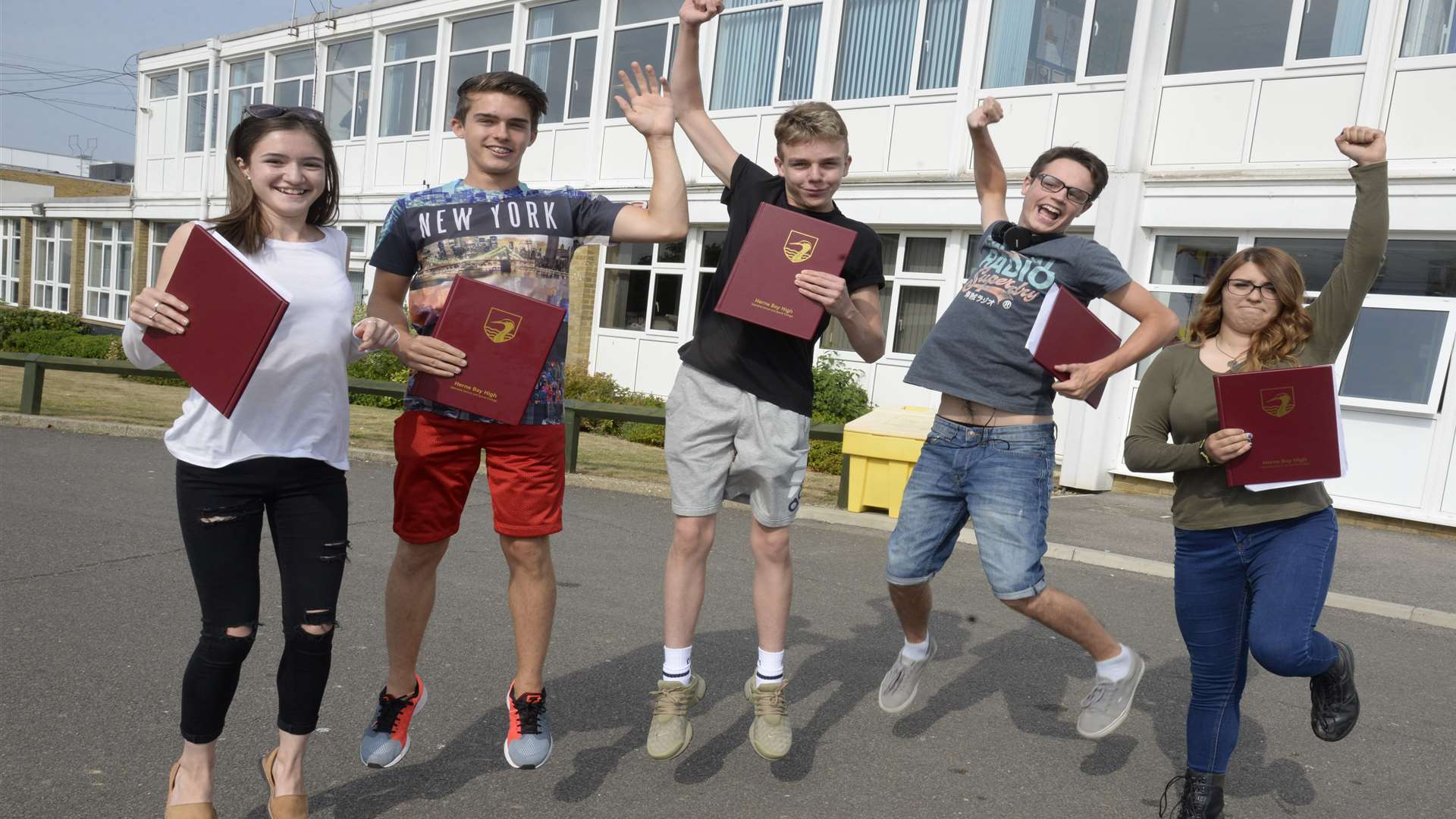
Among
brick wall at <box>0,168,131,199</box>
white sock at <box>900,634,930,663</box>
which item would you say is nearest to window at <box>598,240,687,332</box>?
white sock at <box>900,634,930,663</box>

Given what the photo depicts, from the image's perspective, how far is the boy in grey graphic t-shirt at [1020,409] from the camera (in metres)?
4.05

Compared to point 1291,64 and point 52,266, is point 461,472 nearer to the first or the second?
point 1291,64

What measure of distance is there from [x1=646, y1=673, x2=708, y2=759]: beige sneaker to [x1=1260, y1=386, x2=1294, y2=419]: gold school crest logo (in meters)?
2.05

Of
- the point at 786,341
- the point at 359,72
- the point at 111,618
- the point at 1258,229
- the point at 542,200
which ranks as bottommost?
the point at 111,618

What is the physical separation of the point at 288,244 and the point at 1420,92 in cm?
1181

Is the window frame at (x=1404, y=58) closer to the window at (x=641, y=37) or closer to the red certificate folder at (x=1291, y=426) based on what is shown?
the red certificate folder at (x=1291, y=426)

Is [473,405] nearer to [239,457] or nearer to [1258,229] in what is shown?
[239,457]

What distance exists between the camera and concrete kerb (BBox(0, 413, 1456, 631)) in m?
7.59

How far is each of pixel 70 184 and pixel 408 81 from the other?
4714cm

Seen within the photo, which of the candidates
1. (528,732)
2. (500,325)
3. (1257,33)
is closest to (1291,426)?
→ (500,325)

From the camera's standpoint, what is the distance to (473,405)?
3.51 meters

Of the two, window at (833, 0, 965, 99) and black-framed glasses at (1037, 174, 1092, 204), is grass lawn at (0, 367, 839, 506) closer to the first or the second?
window at (833, 0, 965, 99)

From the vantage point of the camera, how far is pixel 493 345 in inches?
137

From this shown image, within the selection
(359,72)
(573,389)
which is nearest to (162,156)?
(359,72)
